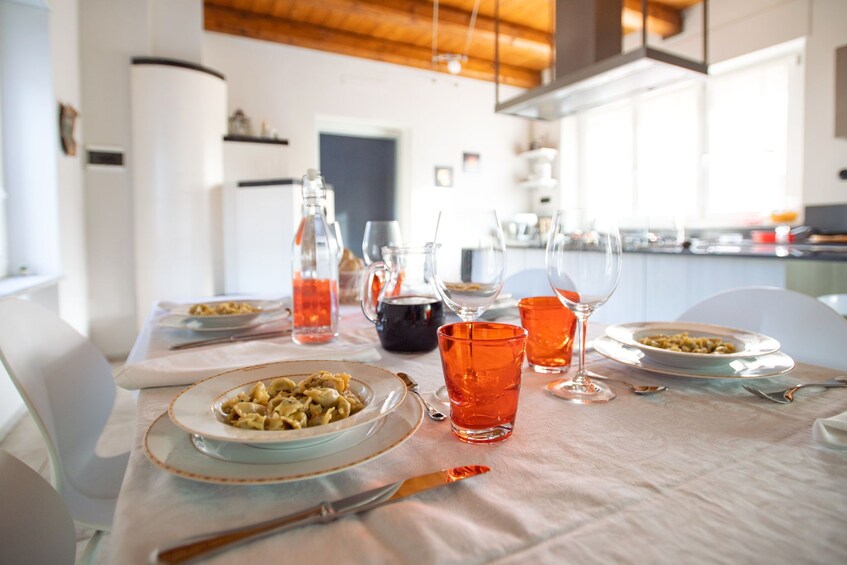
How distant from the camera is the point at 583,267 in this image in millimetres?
644

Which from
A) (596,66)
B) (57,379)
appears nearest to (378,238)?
(57,379)

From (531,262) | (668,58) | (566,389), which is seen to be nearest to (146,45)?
(531,262)

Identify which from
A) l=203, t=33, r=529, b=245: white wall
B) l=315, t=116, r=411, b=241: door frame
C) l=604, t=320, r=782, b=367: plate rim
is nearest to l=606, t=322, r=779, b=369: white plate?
l=604, t=320, r=782, b=367: plate rim

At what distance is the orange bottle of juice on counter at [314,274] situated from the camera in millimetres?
993

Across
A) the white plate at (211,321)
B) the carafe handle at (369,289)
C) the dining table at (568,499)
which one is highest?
the carafe handle at (369,289)

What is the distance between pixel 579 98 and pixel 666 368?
98.7 inches

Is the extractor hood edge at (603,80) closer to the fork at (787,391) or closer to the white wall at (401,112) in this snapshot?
the fork at (787,391)

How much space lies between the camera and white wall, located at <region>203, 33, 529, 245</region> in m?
4.54

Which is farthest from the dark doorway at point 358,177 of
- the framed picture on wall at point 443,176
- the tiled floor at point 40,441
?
the tiled floor at point 40,441

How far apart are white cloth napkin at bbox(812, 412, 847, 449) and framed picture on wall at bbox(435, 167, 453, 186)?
5.34m

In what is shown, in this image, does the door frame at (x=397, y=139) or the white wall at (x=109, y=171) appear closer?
the white wall at (x=109, y=171)

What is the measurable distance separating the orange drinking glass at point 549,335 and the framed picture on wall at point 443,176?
5.02 metres

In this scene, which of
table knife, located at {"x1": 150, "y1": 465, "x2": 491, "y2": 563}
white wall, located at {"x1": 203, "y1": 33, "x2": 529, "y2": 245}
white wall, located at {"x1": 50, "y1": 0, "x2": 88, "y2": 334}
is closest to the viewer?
table knife, located at {"x1": 150, "y1": 465, "x2": 491, "y2": 563}

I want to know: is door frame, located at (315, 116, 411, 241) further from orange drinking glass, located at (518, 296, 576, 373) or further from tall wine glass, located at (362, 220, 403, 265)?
orange drinking glass, located at (518, 296, 576, 373)
